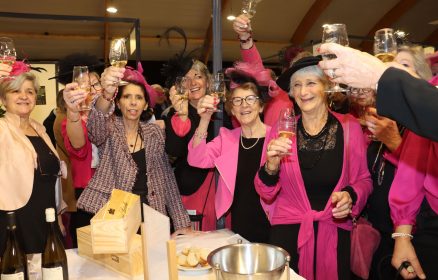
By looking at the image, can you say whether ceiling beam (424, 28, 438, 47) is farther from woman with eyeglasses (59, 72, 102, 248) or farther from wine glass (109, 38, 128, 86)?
wine glass (109, 38, 128, 86)

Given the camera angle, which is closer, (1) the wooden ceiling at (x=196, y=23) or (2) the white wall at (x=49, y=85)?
(2) the white wall at (x=49, y=85)

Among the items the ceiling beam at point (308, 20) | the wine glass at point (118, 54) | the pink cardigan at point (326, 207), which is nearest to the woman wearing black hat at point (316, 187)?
the pink cardigan at point (326, 207)

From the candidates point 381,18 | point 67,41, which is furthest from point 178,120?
point 381,18

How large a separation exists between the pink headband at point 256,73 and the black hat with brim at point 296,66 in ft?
0.78

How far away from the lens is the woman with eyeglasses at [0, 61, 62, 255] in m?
2.71

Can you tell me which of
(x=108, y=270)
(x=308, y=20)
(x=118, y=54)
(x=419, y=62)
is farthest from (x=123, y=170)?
(x=308, y=20)

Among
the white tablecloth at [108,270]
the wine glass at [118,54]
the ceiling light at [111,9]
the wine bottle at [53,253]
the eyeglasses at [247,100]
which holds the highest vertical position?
the ceiling light at [111,9]

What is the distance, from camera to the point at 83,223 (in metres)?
3.11

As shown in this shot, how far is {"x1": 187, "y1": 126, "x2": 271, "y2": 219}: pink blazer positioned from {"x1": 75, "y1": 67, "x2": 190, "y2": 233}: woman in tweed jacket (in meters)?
0.22

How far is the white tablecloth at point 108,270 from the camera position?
70.6 inches

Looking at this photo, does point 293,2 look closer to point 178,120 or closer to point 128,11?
point 128,11

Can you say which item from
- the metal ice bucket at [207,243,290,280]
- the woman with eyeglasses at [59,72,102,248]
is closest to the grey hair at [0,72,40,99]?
the woman with eyeglasses at [59,72,102,248]

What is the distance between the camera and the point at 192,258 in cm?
183

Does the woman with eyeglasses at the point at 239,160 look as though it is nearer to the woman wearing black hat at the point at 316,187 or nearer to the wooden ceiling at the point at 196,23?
the woman wearing black hat at the point at 316,187
